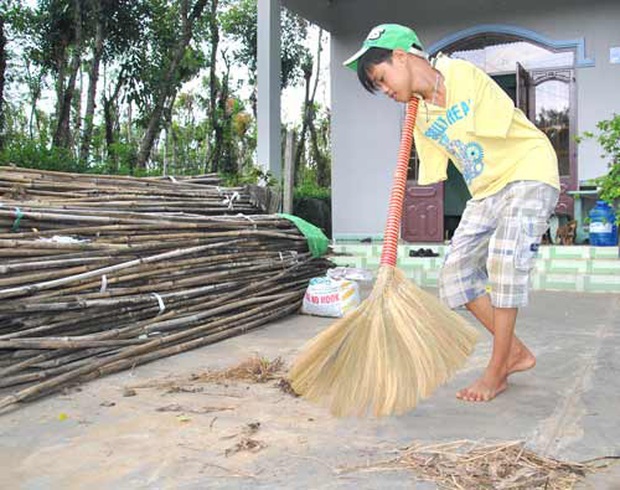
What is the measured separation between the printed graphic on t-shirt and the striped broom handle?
0.09m

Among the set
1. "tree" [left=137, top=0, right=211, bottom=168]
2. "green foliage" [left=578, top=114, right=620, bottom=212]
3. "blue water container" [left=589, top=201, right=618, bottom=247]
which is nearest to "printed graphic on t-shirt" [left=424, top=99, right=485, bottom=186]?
"green foliage" [left=578, top=114, right=620, bottom=212]

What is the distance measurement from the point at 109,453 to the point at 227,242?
5.92 feet

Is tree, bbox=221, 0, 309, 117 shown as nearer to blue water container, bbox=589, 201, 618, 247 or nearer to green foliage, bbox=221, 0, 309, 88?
green foliage, bbox=221, 0, 309, 88

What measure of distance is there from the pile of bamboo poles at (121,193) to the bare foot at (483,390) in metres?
1.81

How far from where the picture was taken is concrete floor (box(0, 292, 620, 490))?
1560mm

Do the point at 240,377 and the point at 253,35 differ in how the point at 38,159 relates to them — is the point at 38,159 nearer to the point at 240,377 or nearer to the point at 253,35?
the point at 240,377

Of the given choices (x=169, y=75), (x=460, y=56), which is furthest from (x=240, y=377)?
(x=169, y=75)

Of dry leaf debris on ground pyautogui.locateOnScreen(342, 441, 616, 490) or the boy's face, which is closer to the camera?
dry leaf debris on ground pyautogui.locateOnScreen(342, 441, 616, 490)

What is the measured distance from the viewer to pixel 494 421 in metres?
1.94

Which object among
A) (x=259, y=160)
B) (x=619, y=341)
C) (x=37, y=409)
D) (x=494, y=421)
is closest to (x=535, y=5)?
(x=259, y=160)

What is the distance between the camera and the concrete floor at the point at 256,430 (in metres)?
1.56

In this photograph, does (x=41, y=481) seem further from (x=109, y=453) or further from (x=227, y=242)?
(x=227, y=242)

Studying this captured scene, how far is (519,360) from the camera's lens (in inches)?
93.2

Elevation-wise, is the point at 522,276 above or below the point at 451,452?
above
